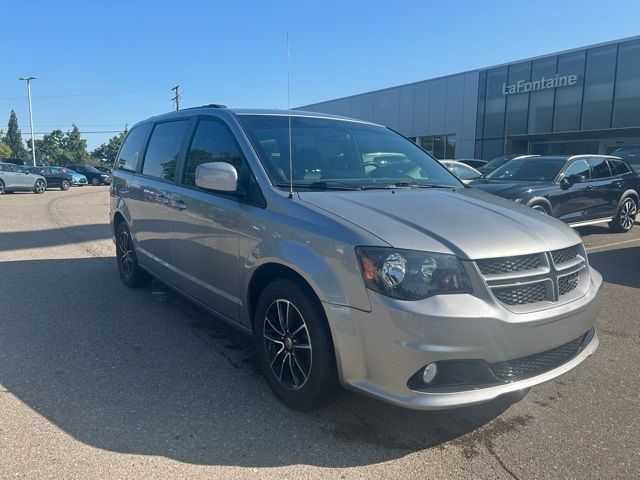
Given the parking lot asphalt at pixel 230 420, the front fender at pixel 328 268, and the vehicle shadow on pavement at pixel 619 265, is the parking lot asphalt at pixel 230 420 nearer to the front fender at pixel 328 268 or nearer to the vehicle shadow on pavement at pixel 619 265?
the front fender at pixel 328 268

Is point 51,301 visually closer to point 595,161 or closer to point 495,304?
point 495,304

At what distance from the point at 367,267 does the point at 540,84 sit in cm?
2821

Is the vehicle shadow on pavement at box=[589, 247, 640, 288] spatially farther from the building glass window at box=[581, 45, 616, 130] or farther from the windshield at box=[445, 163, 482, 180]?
the building glass window at box=[581, 45, 616, 130]

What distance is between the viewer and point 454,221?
3.07 m

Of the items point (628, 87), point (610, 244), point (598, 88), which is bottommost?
point (610, 244)

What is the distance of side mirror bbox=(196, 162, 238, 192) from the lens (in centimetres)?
349

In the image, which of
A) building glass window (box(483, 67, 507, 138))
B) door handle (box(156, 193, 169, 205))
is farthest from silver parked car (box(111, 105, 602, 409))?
building glass window (box(483, 67, 507, 138))

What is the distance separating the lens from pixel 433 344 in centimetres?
259

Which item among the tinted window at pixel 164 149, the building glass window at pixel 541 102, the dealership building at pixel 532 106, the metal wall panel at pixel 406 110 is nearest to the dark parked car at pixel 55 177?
the dealership building at pixel 532 106

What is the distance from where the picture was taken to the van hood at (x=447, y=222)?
9.14 feet

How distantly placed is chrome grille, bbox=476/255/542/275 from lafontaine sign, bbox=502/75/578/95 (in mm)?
26678

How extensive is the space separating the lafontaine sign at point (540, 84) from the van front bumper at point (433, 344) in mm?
26941

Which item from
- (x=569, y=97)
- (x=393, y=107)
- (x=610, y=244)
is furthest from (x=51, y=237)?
(x=393, y=107)

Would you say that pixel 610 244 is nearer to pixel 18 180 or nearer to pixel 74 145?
pixel 18 180
